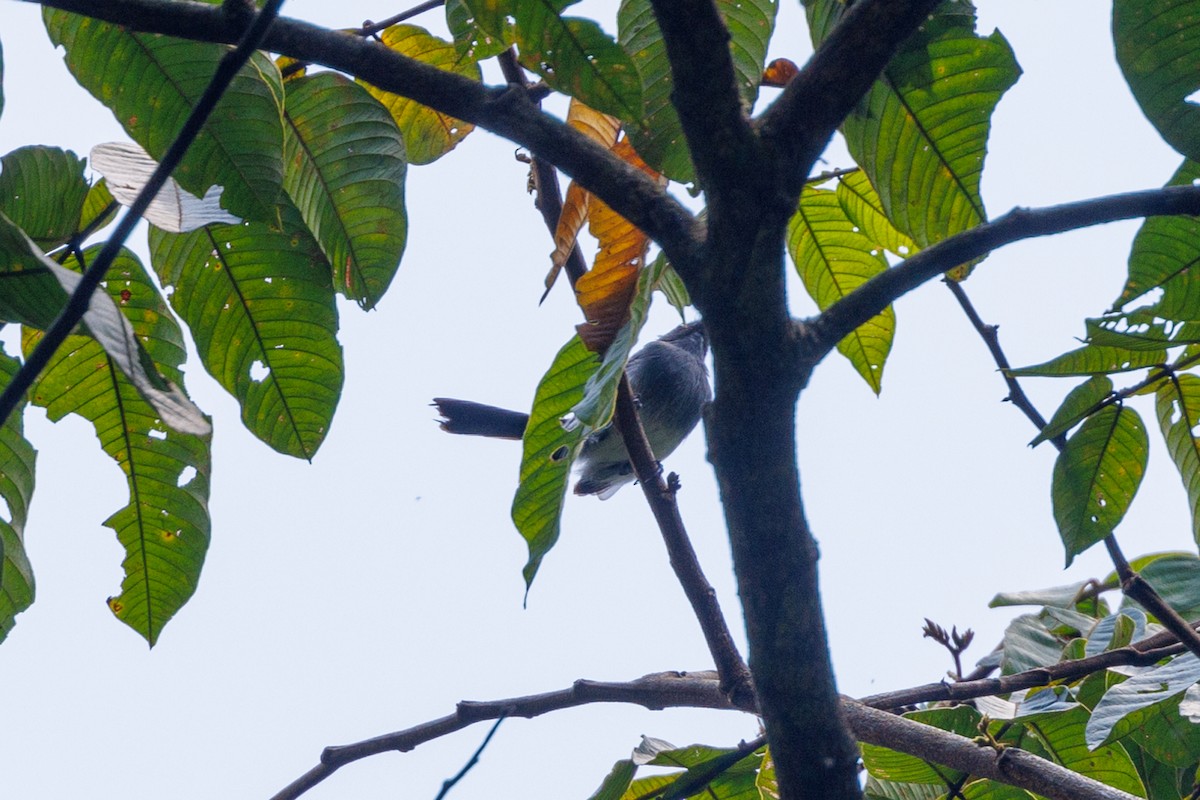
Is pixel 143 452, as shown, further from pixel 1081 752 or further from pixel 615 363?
pixel 1081 752

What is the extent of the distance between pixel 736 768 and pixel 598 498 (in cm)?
317

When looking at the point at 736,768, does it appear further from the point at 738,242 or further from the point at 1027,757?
the point at 738,242

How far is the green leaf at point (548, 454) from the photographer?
115cm

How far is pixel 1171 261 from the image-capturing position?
1.11 metres

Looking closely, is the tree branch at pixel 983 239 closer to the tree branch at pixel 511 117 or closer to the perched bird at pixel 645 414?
the tree branch at pixel 511 117

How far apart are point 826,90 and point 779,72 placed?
52 centimetres

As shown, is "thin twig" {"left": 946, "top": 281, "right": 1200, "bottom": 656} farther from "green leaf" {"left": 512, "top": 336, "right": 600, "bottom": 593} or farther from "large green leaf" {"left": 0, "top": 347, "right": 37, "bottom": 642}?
"large green leaf" {"left": 0, "top": 347, "right": 37, "bottom": 642}

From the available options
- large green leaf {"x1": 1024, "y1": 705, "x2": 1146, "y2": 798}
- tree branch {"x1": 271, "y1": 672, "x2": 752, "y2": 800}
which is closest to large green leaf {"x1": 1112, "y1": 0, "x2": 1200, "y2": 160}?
large green leaf {"x1": 1024, "y1": 705, "x2": 1146, "y2": 798}

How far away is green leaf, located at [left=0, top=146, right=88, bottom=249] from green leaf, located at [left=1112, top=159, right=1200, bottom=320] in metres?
1.12

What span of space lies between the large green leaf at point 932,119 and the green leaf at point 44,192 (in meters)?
0.82

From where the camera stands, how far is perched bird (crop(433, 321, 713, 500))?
3.73m

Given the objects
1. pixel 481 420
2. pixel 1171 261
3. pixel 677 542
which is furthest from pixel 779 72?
pixel 481 420

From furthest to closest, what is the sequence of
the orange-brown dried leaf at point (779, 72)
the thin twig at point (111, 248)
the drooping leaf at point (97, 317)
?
1. the orange-brown dried leaf at point (779, 72)
2. the drooping leaf at point (97, 317)
3. the thin twig at point (111, 248)

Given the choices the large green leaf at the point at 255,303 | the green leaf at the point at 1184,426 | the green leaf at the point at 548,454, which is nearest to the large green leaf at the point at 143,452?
the large green leaf at the point at 255,303
